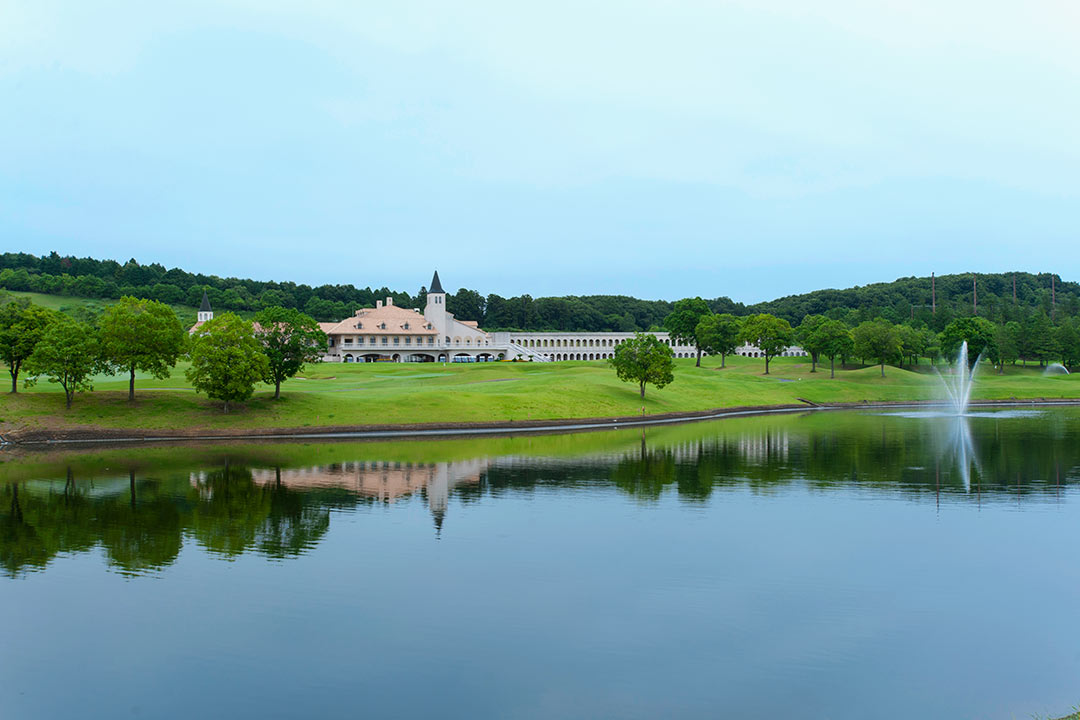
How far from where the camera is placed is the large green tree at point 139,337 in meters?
52.9

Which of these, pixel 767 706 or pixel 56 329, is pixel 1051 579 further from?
pixel 56 329

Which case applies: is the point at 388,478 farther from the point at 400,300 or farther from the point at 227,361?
the point at 400,300

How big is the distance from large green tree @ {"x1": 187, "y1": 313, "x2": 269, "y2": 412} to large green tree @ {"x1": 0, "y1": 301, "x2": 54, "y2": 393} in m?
9.91

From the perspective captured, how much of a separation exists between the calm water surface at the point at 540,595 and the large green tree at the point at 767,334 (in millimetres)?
72669

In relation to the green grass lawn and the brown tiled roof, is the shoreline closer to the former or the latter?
the green grass lawn

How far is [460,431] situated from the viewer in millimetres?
54312

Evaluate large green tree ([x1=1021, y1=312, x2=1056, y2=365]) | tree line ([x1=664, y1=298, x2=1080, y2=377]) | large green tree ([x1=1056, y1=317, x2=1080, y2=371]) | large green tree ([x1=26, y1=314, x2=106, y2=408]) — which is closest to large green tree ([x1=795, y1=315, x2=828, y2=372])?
tree line ([x1=664, y1=298, x2=1080, y2=377])

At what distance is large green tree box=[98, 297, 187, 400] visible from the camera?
Result: 174ft

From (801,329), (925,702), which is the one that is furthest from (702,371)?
(925,702)

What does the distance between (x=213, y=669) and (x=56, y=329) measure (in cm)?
4491

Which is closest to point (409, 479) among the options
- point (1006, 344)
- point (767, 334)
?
point (767, 334)

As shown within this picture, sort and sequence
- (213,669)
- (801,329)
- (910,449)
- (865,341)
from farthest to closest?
1. (801,329)
2. (865,341)
3. (910,449)
4. (213,669)

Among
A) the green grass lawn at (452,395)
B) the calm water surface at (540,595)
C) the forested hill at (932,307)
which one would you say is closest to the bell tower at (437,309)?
the green grass lawn at (452,395)

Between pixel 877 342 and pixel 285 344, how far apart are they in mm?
76378
